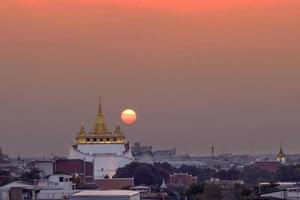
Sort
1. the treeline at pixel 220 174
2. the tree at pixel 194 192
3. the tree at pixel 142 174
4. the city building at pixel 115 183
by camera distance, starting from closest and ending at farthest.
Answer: the tree at pixel 194 192, the city building at pixel 115 183, the tree at pixel 142 174, the treeline at pixel 220 174

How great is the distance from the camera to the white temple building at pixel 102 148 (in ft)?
429

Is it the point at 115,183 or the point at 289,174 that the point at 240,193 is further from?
the point at 289,174

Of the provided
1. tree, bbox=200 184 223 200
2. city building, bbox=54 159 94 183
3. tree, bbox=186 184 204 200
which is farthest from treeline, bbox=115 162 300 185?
tree, bbox=200 184 223 200

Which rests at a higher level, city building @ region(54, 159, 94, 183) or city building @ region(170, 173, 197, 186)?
city building @ region(54, 159, 94, 183)

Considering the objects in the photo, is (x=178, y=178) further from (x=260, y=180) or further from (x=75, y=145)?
(x=75, y=145)

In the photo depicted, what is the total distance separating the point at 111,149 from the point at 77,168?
16167 millimetres

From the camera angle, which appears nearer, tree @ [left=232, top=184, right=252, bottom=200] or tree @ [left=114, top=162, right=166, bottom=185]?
tree @ [left=232, top=184, right=252, bottom=200]

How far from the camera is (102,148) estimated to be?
136625 mm

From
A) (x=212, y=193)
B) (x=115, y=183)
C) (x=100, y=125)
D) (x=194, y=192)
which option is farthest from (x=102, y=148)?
(x=212, y=193)

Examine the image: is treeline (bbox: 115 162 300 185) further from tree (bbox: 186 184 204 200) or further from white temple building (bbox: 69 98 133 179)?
tree (bbox: 186 184 204 200)

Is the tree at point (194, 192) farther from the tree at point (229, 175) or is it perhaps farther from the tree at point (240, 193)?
the tree at point (229, 175)

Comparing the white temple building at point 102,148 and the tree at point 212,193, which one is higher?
the white temple building at point 102,148

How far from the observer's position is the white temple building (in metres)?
131

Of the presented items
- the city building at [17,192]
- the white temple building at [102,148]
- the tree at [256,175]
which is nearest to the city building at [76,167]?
the white temple building at [102,148]
